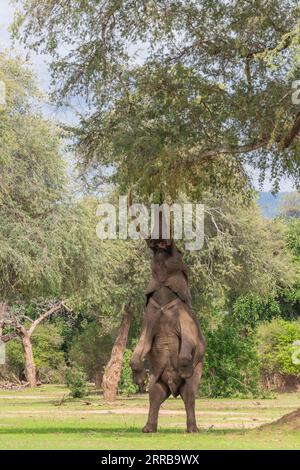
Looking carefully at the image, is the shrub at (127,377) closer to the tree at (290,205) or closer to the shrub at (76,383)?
the shrub at (76,383)

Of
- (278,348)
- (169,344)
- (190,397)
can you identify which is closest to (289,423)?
(190,397)

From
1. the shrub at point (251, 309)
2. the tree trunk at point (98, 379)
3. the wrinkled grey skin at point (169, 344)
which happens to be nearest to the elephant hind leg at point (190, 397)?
the wrinkled grey skin at point (169, 344)

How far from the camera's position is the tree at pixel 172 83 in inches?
781

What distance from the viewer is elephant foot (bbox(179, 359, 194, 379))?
728 inches

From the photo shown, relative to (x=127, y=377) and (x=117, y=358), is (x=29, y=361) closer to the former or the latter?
(x=127, y=377)

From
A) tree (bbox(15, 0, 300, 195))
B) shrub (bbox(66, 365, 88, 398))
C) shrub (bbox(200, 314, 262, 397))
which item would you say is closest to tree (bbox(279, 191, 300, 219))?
shrub (bbox(200, 314, 262, 397))

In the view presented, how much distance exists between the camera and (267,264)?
47.2m

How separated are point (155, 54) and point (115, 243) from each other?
2258 cm

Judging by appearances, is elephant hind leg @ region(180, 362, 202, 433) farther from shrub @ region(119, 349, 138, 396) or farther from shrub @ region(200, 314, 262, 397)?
shrub @ region(119, 349, 138, 396)

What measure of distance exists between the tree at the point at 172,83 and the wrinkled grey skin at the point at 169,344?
2173 millimetres

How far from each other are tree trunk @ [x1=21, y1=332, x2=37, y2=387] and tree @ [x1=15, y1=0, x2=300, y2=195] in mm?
40340
